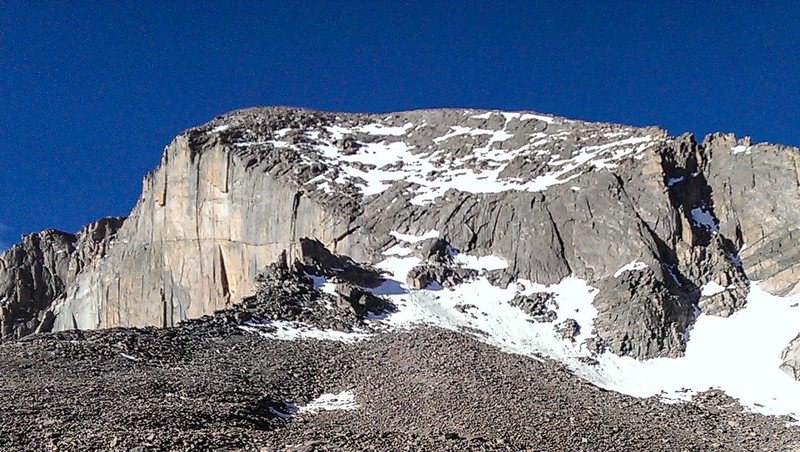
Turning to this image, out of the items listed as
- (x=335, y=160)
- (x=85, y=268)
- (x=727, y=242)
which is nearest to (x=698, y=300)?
(x=727, y=242)

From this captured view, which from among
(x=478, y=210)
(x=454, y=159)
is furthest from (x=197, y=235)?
(x=478, y=210)

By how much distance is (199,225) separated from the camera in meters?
72.6

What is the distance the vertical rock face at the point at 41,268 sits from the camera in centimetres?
8912

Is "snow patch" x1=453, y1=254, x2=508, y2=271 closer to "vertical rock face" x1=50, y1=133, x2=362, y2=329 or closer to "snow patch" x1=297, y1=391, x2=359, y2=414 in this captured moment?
"vertical rock face" x1=50, y1=133, x2=362, y2=329

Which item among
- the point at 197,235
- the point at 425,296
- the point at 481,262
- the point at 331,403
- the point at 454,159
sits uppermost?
the point at 454,159

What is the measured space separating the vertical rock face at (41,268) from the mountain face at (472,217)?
0.81 m

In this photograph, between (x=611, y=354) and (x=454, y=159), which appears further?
(x=454, y=159)

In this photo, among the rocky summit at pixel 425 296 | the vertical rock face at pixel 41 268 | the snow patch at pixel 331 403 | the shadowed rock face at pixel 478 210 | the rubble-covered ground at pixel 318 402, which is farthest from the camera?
the vertical rock face at pixel 41 268

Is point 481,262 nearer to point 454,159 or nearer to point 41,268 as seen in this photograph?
point 454,159

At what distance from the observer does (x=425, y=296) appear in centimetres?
5169

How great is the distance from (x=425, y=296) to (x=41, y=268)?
64274mm

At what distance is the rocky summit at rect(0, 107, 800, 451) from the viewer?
28078 mm

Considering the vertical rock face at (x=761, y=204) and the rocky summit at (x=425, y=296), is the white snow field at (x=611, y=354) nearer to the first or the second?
the rocky summit at (x=425, y=296)

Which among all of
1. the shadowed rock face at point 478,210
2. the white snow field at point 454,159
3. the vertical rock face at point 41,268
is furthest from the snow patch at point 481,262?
the vertical rock face at point 41,268
